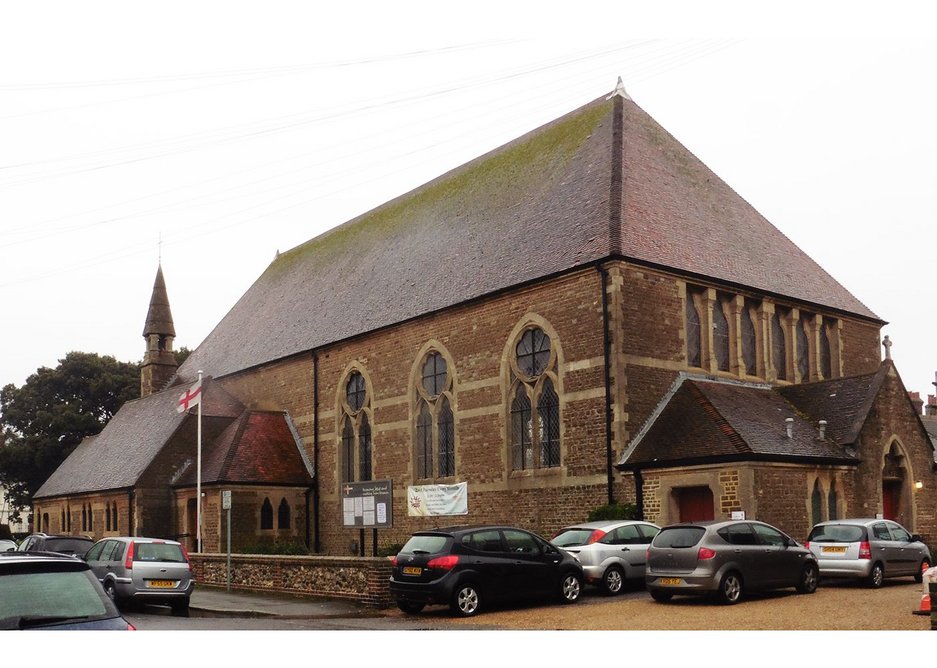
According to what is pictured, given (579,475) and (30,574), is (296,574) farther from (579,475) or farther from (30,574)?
(30,574)

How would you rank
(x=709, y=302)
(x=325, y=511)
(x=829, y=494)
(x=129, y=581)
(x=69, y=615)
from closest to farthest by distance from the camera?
(x=69, y=615), (x=129, y=581), (x=829, y=494), (x=709, y=302), (x=325, y=511)

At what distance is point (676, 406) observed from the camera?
89.5ft

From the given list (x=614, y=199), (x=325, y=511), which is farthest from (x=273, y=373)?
(x=614, y=199)

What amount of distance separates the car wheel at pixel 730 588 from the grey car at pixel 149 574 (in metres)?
10.7

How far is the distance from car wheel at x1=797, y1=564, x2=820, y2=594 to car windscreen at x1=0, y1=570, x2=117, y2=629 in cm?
1408

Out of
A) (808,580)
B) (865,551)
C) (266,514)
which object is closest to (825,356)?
(865,551)

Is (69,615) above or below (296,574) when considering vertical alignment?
above

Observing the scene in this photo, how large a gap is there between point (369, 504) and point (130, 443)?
23.7 metres

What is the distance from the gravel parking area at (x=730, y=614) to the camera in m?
15.4

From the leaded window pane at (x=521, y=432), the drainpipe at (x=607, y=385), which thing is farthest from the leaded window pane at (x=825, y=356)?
the leaded window pane at (x=521, y=432)

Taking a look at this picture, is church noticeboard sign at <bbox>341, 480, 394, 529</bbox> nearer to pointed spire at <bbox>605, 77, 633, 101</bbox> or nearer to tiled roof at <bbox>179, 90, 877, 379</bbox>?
tiled roof at <bbox>179, 90, 877, 379</bbox>

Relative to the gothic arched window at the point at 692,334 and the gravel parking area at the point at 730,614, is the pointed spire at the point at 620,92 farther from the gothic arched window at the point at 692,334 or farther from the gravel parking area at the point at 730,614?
the gravel parking area at the point at 730,614

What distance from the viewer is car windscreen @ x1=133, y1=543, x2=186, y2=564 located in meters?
21.7

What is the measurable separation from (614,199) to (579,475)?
815 centimetres
